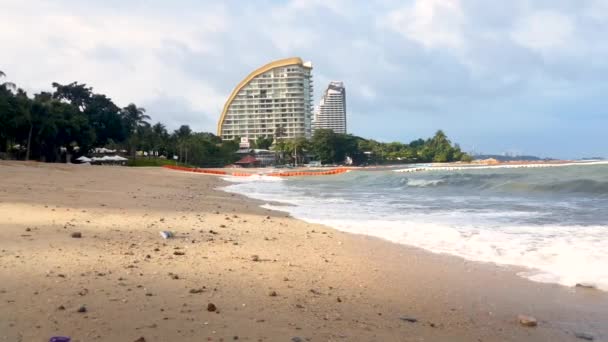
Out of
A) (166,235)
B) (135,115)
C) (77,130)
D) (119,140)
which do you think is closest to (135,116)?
(135,115)

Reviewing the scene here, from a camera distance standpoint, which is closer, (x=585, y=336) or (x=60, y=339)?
(x=60, y=339)

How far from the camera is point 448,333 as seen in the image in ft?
12.4

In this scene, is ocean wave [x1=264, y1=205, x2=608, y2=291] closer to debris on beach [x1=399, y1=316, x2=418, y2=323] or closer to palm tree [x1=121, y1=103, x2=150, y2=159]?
debris on beach [x1=399, y1=316, x2=418, y2=323]

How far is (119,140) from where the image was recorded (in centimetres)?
6266

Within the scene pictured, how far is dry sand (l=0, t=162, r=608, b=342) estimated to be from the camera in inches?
140

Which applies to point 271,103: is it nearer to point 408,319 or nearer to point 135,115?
point 135,115

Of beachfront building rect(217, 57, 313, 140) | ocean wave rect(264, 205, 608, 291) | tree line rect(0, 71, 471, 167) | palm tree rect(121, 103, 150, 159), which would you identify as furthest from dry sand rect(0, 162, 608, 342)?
beachfront building rect(217, 57, 313, 140)

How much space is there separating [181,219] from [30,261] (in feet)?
16.7

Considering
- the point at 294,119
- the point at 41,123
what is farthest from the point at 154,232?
the point at 294,119

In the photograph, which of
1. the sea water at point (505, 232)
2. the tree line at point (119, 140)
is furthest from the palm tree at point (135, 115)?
the sea water at point (505, 232)

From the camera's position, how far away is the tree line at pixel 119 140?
4512 cm

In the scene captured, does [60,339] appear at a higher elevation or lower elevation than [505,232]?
higher

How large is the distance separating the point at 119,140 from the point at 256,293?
62663 millimetres

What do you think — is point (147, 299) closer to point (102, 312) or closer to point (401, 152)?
point (102, 312)
